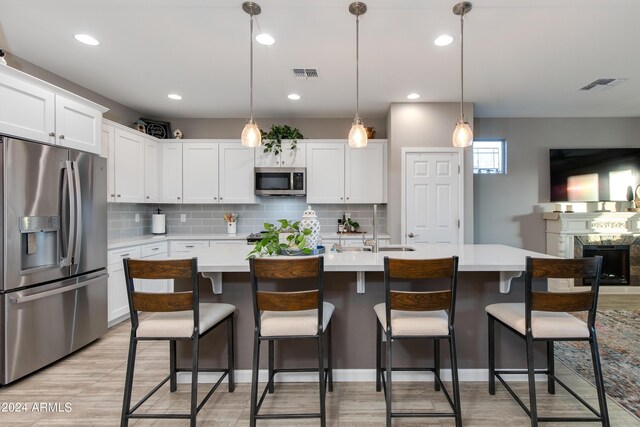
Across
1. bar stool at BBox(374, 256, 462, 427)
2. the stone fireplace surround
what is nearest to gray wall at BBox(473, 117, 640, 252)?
the stone fireplace surround

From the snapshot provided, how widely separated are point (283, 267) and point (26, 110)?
2.47 meters

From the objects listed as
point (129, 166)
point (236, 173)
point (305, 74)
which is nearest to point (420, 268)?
point (305, 74)

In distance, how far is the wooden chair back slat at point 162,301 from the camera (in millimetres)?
1708

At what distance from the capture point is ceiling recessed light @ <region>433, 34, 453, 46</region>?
255 centimetres

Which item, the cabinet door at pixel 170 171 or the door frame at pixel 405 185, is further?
the cabinet door at pixel 170 171

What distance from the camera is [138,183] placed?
414 cm

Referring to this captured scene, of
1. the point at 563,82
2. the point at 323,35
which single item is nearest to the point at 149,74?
the point at 323,35

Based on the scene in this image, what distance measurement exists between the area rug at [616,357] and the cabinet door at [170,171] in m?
4.88

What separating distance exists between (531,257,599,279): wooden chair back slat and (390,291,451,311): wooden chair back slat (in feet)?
1.60

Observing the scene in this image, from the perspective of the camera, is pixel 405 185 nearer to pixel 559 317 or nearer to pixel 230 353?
pixel 559 317

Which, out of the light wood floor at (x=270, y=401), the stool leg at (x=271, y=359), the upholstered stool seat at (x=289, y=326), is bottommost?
the light wood floor at (x=270, y=401)

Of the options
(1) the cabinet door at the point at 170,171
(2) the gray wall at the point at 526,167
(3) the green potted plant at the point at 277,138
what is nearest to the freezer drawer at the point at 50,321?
(1) the cabinet door at the point at 170,171

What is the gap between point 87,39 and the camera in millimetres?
2619

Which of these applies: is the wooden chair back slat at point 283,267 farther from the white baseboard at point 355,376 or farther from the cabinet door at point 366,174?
the cabinet door at point 366,174
